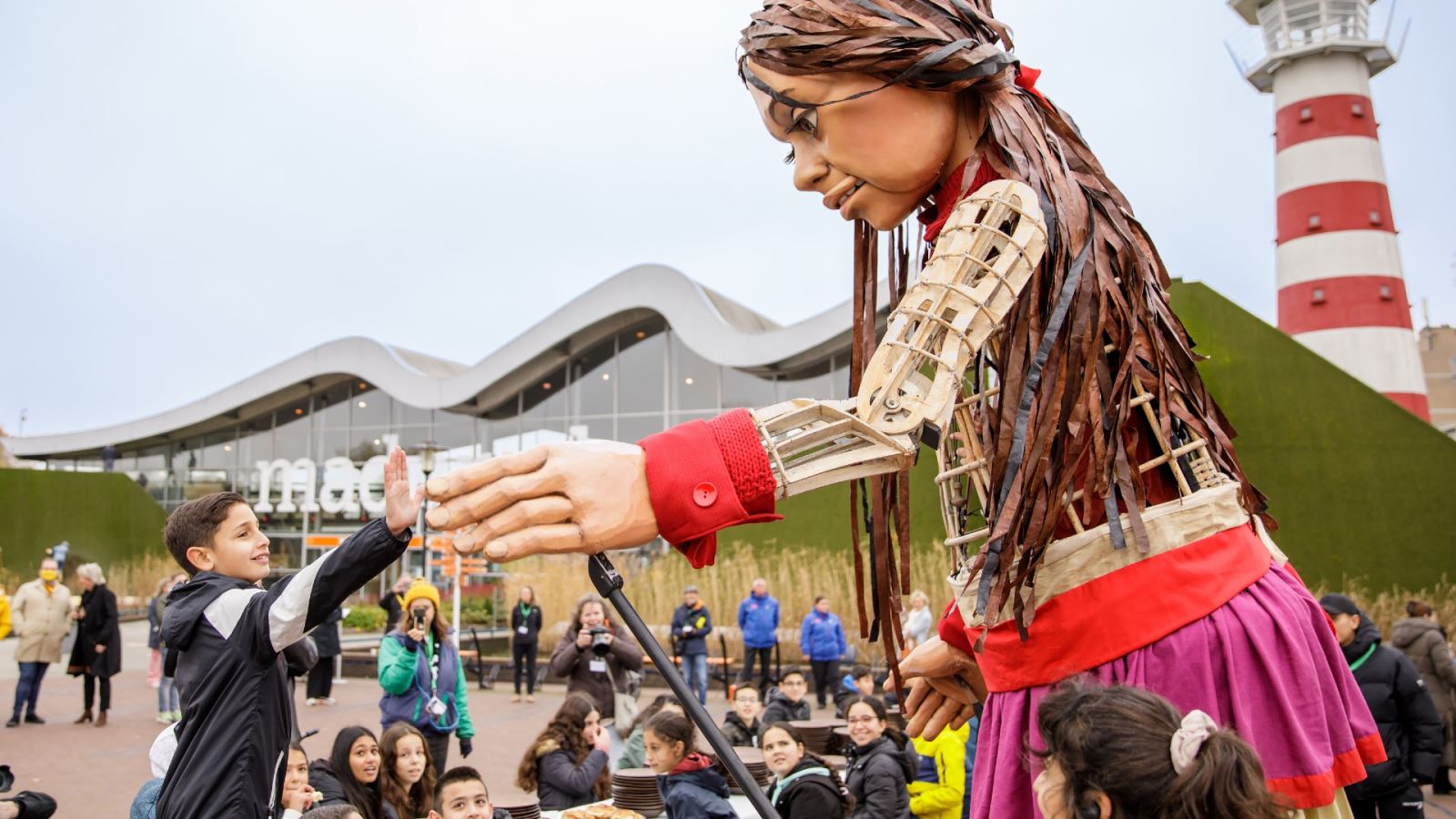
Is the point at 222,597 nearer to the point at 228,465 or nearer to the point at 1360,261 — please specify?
the point at 1360,261

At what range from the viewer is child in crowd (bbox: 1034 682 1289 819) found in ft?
4.83

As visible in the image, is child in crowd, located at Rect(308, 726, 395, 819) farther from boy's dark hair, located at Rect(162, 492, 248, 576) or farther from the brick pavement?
the brick pavement

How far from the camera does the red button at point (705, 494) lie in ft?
4.75

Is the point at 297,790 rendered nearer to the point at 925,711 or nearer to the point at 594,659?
the point at 925,711

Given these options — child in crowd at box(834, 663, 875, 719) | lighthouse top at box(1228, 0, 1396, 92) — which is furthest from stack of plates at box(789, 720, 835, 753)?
lighthouse top at box(1228, 0, 1396, 92)

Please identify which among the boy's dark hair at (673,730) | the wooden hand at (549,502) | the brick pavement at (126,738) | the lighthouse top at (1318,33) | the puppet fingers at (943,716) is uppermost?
the lighthouse top at (1318,33)

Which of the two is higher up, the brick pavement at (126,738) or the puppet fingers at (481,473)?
the puppet fingers at (481,473)

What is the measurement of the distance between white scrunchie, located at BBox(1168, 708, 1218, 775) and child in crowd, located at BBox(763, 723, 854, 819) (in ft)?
10.2

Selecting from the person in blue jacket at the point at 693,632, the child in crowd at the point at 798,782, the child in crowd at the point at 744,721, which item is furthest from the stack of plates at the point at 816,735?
the person in blue jacket at the point at 693,632

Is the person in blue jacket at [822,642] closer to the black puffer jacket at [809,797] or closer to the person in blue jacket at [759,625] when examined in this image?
the person in blue jacket at [759,625]

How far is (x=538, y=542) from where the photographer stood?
4.53ft

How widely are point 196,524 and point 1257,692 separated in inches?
96.9

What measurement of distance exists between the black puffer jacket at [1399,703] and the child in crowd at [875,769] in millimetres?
2358

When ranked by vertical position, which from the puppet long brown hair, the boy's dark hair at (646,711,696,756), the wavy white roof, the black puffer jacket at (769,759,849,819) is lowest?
the black puffer jacket at (769,759,849,819)
